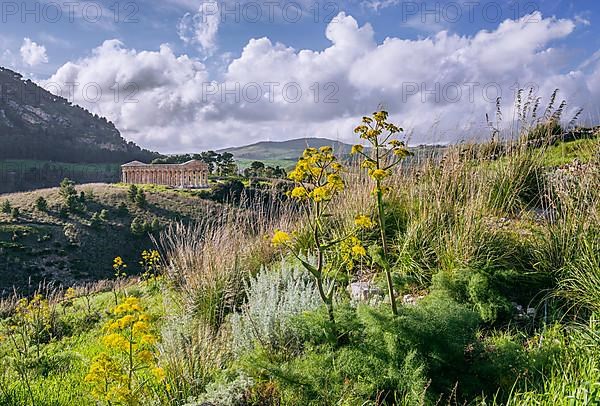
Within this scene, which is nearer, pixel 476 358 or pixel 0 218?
pixel 476 358

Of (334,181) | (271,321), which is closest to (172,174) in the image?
(271,321)

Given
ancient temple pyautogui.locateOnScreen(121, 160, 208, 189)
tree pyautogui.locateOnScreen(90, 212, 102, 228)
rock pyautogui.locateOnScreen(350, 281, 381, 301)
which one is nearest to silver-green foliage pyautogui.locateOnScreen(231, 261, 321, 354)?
rock pyautogui.locateOnScreen(350, 281, 381, 301)

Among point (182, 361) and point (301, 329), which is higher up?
point (301, 329)

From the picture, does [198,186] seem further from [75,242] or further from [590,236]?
[590,236]

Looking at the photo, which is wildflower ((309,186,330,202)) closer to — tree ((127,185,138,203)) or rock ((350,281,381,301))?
rock ((350,281,381,301))

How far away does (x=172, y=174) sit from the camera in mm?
60969

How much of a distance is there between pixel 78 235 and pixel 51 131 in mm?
61321

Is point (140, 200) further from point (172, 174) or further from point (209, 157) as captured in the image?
point (172, 174)

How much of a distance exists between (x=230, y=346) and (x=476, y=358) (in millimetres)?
1870

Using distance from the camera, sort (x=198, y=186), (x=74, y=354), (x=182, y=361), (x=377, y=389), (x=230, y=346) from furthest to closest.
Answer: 1. (x=198, y=186)
2. (x=74, y=354)
3. (x=230, y=346)
4. (x=182, y=361)
5. (x=377, y=389)

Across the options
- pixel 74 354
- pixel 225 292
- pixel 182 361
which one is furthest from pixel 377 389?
pixel 74 354

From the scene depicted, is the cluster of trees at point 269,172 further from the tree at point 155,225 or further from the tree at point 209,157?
the tree at point 209,157

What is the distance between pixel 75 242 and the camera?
140ft

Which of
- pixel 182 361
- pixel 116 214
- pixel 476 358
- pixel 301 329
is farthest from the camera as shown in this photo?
pixel 116 214
